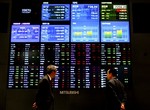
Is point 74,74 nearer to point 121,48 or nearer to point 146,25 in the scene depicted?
point 121,48

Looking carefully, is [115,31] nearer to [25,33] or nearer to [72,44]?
[72,44]

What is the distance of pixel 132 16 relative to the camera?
655 cm

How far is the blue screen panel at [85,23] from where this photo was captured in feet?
21.2

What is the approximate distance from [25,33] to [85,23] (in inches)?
53.3

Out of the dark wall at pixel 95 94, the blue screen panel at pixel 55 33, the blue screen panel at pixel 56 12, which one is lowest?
the dark wall at pixel 95 94

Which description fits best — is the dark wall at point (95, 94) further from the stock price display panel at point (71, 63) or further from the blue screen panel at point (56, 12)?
the blue screen panel at point (56, 12)

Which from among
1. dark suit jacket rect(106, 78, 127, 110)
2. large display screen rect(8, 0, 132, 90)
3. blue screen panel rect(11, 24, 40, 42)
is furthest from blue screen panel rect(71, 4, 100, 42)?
dark suit jacket rect(106, 78, 127, 110)

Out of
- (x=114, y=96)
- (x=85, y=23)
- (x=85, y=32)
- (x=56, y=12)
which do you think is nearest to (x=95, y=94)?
(x=114, y=96)

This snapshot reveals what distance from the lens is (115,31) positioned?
254 inches

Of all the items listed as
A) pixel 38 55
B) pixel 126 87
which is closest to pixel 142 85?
pixel 126 87

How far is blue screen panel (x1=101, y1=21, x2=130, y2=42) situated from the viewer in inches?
254

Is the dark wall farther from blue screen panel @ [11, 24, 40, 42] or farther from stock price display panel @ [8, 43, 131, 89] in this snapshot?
blue screen panel @ [11, 24, 40, 42]

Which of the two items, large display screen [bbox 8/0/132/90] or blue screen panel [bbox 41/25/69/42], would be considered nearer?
large display screen [bbox 8/0/132/90]

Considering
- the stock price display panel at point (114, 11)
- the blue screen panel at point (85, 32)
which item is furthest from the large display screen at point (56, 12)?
the stock price display panel at point (114, 11)
